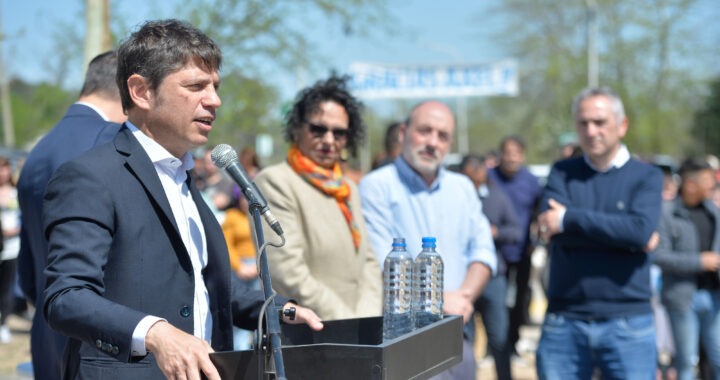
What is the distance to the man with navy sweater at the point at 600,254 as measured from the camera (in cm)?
469

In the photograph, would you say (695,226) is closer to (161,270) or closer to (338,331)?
(338,331)

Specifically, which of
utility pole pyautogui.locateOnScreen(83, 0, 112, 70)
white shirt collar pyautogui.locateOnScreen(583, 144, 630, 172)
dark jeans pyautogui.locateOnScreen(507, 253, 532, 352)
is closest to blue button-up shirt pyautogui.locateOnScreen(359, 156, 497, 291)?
white shirt collar pyautogui.locateOnScreen(583, 144, 630, 172)

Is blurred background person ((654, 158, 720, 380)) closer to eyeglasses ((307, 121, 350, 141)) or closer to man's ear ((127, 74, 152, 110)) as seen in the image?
eyeglasses ((307, 121, 350, 141))

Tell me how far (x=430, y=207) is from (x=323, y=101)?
2.78ft

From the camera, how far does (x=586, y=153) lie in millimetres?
4969

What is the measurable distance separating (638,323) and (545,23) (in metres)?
31.8

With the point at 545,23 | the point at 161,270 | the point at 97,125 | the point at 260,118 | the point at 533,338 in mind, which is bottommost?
the point at 533,338

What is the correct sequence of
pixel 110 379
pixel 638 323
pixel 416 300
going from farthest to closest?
pixel 638 323 → pixel 416 300 → pixel 110 379

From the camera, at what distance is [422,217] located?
5004mm

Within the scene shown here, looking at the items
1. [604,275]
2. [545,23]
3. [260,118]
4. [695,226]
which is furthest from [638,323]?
[545,23]

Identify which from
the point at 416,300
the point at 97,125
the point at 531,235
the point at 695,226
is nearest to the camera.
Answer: the point at 416,300

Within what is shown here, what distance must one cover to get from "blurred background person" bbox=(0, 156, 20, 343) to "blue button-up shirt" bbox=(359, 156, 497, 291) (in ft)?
21.6

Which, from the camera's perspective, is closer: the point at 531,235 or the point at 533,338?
the point at 531,235

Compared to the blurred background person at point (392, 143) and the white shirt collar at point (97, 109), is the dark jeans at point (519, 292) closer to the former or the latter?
the blurred background person at point (392, 143)
